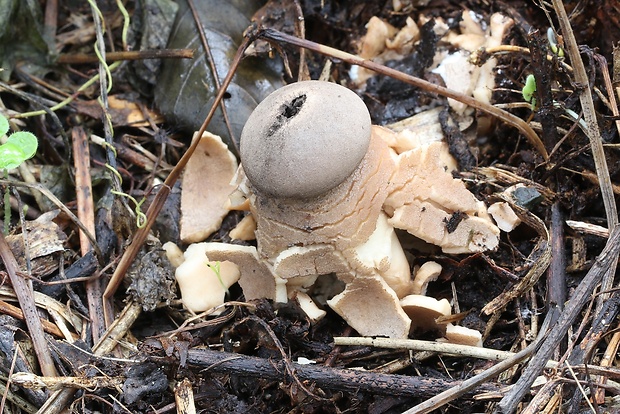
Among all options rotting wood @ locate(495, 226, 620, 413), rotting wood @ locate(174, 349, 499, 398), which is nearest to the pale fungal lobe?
rotting wood @ locate(174, 349, 499, 398)

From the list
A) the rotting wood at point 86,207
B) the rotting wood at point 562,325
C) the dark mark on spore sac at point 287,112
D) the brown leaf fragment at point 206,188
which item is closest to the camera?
the rotting wood at point 562,325

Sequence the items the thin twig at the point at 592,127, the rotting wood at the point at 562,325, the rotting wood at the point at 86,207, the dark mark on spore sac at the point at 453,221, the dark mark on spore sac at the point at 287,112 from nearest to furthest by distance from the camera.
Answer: the rotting wood at the point at 562,325
the dark mark on spore sac at the point at 287,112
the thin twig at the point at 592,127
the dark mark on spore sac at the point at 453,221
the rotting wood at the point at 86,207

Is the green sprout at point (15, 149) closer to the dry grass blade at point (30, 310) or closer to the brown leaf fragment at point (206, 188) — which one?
the dry grass blade at point (30, 310)

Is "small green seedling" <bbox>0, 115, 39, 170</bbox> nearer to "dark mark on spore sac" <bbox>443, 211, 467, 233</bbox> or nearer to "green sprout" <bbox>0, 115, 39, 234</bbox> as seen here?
"green sprout" <bbox>0, 115, 39, 234</bbox>

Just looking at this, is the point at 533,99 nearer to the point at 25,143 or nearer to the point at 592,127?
the point at 592,127

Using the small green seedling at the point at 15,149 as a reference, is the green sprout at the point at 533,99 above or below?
above

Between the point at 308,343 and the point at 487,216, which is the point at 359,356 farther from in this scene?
the point at 487,216

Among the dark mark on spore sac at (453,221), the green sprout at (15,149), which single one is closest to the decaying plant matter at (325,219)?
the dark mark on spore sac at (453,221)

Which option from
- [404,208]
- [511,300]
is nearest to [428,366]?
[511,300]

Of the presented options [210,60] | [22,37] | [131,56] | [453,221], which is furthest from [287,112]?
[22,37]
